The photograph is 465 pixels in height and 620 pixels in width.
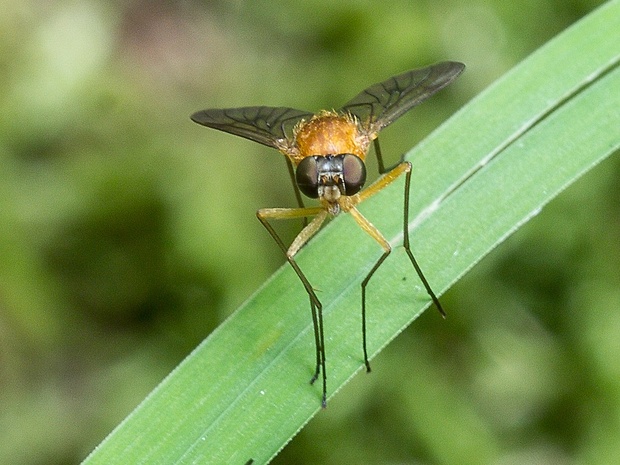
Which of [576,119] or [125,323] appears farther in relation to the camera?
[125,323]

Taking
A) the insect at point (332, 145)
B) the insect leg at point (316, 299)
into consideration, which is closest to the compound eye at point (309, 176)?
the insect at point (332, 145)

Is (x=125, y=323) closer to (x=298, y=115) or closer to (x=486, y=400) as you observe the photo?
(x=298, y=115)

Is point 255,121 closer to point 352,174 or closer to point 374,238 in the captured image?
point 352,174

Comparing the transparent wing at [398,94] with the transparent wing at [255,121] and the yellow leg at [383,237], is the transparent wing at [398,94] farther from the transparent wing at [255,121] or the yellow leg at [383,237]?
the yellow leg at [383,237]

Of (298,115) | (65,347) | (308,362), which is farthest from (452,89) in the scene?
(65,347)

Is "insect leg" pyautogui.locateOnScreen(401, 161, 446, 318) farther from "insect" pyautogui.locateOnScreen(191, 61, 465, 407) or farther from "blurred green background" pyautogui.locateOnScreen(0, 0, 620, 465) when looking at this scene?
"blurred green background" pyautogui.locateOnScreen(0, 0, 620, 465)

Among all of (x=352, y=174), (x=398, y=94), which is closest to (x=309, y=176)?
(x=352, y=174)

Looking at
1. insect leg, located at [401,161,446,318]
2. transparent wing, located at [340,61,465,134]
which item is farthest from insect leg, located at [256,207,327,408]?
transparent wing, located at [340,61,465,134]
